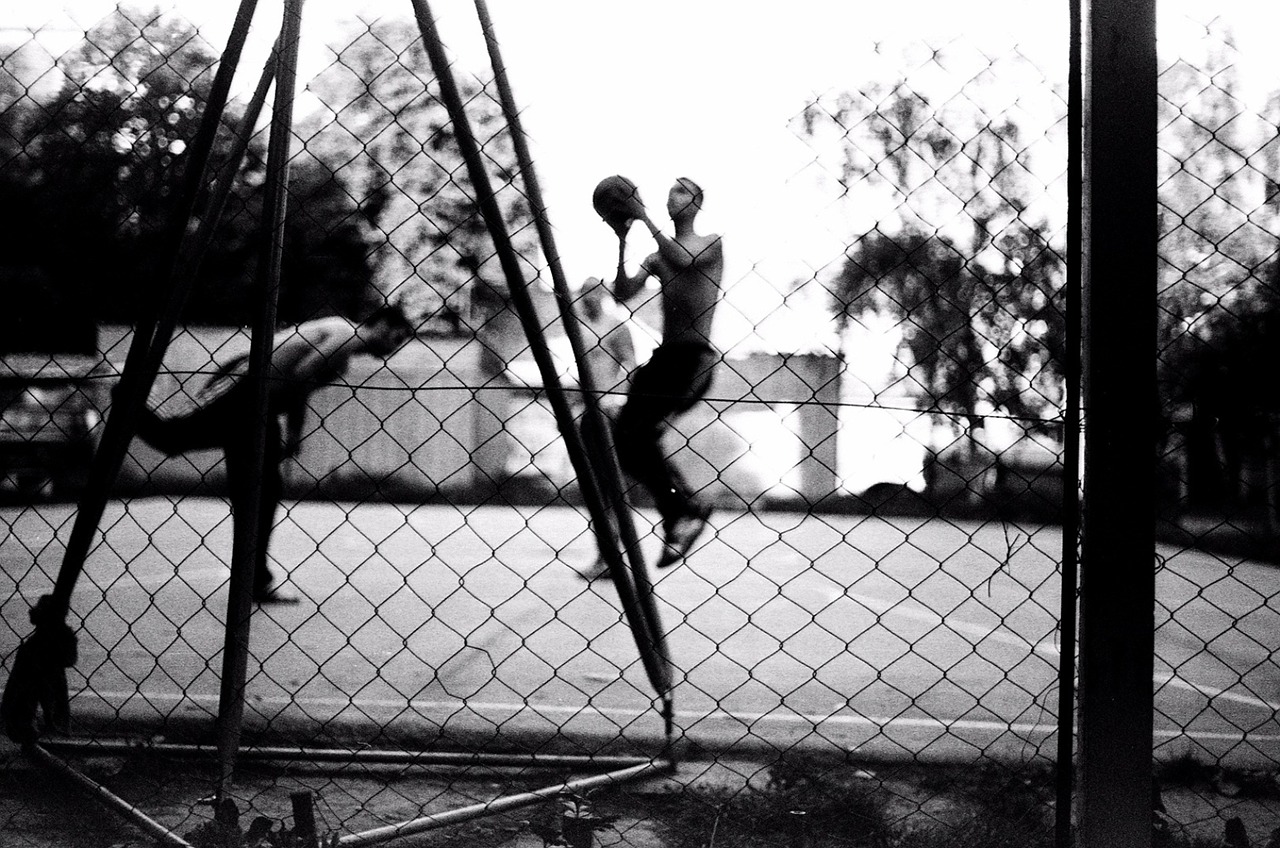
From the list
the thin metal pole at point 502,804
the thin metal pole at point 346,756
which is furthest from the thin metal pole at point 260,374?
the thin metal pole at point 502,804

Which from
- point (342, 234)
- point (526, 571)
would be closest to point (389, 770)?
point (342, 234)

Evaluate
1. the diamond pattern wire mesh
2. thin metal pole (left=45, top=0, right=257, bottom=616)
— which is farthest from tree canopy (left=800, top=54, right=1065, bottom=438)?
thin metal pole (left=45, top=0, right=257, bottom=616)

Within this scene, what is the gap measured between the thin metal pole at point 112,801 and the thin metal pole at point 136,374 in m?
0.35

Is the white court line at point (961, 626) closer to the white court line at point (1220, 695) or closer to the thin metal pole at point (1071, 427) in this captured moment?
the white court line at point (1220, 695)

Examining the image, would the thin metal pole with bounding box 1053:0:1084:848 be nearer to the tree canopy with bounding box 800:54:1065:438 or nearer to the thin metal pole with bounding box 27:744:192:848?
the tree canopy with bounding box 800:54:1065:438

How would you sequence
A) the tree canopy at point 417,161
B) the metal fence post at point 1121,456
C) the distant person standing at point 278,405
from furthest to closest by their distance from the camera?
the distant person standing at point 278,405 < the tree canopy at point 417,161 < the metal fence post at point 1121,456

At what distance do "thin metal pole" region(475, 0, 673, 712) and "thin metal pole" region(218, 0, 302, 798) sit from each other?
0.44 metres

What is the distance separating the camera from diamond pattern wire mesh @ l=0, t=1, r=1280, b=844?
7.71 ft

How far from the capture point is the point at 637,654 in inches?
156

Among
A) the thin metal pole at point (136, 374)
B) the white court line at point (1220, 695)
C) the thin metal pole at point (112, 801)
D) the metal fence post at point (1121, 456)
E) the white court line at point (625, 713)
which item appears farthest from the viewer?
the white court line at point (1220, 695)

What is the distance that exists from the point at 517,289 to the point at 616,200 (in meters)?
0.52

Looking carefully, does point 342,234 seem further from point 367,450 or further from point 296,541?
point 367,450

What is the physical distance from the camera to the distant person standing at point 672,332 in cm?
261

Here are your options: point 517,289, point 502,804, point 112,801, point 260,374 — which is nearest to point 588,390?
point 517,289
